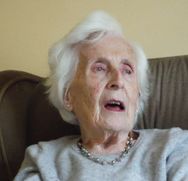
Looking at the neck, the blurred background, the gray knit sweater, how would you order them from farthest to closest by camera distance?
the blurred background → the neck → the gray knit sweater

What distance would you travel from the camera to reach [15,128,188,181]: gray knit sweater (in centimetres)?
121

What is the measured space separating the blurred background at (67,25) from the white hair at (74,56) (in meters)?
0.29

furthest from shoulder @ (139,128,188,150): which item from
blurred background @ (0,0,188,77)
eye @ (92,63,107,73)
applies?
blurred background @ (0,0,188,77)

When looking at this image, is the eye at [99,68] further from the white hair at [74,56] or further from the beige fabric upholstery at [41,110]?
the beige fabric upholstery at [41,110]

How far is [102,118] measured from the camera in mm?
1283

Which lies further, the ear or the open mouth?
the ear

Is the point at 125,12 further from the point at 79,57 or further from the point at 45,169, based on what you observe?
the point at 45,169

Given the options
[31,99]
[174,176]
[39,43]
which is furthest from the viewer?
[39,43]

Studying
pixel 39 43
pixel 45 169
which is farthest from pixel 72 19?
pixel 45 169

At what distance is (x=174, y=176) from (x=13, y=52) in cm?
106

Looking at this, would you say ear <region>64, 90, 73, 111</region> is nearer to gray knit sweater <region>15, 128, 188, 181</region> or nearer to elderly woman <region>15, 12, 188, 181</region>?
elderly woman <region>15, 12, 188, 181</region>

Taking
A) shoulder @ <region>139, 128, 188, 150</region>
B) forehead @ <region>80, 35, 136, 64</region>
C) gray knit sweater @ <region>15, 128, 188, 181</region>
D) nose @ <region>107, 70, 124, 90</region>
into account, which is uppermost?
forehead @ <region>80, 35, 136, 64</region>

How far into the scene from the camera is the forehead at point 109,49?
136cm

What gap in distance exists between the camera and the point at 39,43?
186 centimetres
